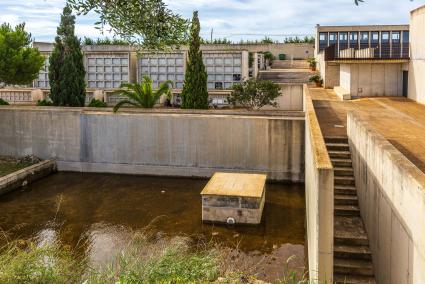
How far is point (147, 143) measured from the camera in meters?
19.1

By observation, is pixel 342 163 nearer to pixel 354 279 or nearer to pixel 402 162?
pixel 354 279

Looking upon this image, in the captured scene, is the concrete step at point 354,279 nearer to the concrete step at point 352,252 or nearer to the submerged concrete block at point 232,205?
the concrete step at point 352,252

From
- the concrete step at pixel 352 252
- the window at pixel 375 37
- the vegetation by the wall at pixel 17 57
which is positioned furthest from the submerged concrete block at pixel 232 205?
the window at pixel 375 37

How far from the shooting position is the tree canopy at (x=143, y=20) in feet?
20.8

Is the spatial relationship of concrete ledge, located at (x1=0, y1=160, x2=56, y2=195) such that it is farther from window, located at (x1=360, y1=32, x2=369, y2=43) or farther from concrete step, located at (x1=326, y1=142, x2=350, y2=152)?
window, located at (x1=360, y1=32, x2=369, y2=43)

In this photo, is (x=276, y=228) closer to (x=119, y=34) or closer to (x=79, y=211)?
(x=79, y=211)

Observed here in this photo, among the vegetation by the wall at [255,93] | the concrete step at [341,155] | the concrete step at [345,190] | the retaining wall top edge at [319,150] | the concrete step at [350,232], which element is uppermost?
the vegetation by the wall at [255,93]

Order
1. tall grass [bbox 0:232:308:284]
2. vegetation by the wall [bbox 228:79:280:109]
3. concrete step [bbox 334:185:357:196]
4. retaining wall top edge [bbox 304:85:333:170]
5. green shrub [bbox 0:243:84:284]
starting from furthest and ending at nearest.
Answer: vegetation by the wall [bbox 228:79:280:109], concrete step [bbox 334:185:357:196], retaining wall top edge [bbox 304:85:333:170], green shrub [bbox 0:243:84:284], tall grass [bbox 0:232:308:284]

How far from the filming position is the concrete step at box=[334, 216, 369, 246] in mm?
9539

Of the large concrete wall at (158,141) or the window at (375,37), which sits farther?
the window at (375,37)

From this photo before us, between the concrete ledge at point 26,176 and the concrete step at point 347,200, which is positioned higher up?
the concrete step at point 347,200

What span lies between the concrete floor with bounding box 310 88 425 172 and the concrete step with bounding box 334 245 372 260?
2.02 metres

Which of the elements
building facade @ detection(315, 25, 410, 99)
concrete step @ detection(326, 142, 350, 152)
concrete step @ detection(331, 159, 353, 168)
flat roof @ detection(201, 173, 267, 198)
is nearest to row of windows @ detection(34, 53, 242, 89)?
building facade @ detection(315, 25, 410, 99)

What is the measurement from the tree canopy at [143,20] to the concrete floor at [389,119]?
532 centimetres
